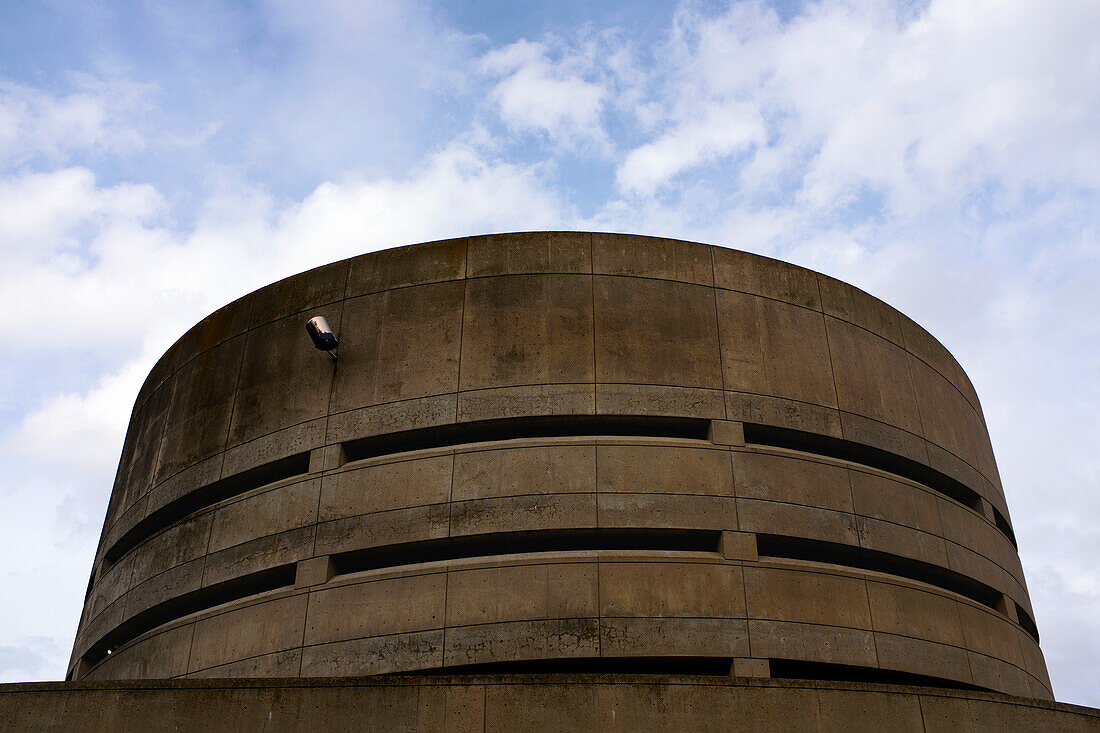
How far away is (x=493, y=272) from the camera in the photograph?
798 inches

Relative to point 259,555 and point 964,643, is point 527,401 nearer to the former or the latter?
point 259,555

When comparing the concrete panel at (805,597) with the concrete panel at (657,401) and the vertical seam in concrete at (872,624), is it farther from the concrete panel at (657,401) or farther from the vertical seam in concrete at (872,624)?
the concrete panel at (657,401)

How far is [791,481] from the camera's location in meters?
18.4

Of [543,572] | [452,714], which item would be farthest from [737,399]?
[452,714]

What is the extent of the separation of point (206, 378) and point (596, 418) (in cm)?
922

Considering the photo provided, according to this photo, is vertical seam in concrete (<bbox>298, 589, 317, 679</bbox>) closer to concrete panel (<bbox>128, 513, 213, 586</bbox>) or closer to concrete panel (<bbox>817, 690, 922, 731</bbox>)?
concrete panel (<bbox>128, 513, 213, 586</bbox>)

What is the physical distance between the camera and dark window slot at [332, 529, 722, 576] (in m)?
17.4

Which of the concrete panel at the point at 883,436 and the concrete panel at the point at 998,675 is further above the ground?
the concrete panel at the point at 883,436

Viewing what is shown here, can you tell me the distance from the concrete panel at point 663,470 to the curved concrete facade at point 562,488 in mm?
44

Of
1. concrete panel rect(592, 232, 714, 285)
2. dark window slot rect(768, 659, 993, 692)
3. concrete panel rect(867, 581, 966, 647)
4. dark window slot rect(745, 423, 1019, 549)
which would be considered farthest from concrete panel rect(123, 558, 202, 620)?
concrete panel rect(867, 581, 966, 647)

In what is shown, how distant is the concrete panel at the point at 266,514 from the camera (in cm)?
1855

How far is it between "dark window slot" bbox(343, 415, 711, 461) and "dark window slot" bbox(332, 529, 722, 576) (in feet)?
6.91

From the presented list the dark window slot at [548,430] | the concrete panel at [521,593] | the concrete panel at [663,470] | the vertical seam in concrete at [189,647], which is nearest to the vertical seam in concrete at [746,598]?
the concrete panel at [663,470]

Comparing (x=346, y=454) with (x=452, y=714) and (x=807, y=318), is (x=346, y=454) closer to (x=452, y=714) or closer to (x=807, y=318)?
(x=452, y=714)
